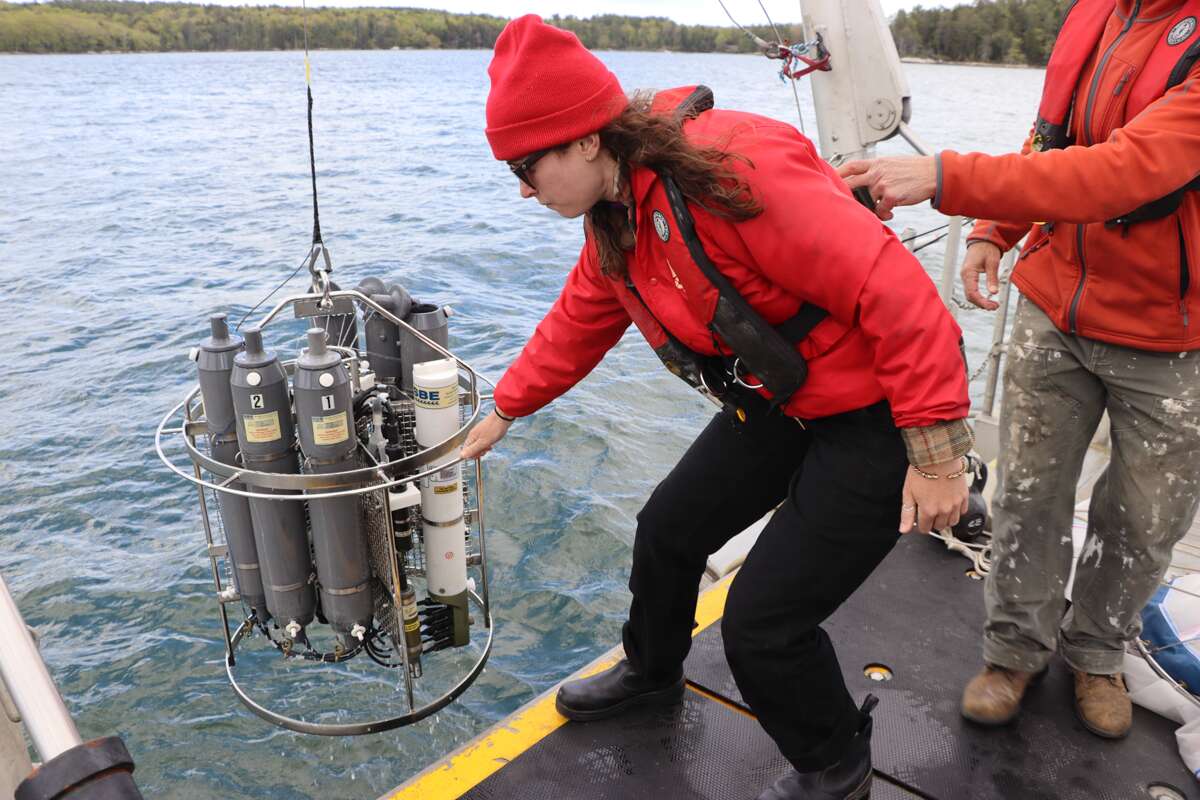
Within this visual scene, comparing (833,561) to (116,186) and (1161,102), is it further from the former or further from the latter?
(116,186)

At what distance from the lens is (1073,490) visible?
2.84m

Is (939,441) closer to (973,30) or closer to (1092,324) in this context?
(1092,324)

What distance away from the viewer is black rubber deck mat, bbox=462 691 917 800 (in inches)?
Answer: 105

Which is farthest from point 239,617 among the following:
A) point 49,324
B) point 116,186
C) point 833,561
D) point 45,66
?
point 45,66

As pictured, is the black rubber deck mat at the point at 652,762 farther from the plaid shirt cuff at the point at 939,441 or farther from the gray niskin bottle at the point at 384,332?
the gray niskin bottle at the point at 384,332

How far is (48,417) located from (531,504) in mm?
4688

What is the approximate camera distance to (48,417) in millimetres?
8328

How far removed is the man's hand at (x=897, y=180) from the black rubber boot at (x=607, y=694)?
1622mm

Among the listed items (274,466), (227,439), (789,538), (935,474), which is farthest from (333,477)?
(935,474)

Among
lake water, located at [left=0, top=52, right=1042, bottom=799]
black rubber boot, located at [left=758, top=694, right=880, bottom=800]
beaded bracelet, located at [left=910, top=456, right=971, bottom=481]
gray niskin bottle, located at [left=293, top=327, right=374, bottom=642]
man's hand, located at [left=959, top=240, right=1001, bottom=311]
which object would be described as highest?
man's hand, located at [left=959, top=240, right=1001, bottom=311]

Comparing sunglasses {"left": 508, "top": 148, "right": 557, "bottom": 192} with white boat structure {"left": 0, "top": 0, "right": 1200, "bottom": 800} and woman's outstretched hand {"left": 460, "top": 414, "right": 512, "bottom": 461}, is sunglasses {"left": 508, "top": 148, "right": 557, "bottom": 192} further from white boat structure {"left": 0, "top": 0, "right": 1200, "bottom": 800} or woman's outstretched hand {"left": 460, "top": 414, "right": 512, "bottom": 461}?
white boat structure {"left": 0, "top": 0, "right": 1200, "bottom": 800}

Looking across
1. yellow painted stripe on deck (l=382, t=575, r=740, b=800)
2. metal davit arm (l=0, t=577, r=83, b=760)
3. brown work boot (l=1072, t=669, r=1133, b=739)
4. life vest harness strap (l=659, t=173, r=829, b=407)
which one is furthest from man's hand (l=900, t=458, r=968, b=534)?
metal davit arm (l=0, t=577, r=83, b=760)

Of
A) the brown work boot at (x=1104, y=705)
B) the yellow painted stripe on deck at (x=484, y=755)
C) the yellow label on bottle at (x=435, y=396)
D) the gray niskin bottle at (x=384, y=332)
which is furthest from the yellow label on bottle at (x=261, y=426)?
the brown work boot at (x=1104, y=705)

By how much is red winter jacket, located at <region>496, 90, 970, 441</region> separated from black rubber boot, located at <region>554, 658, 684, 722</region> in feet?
3.91
